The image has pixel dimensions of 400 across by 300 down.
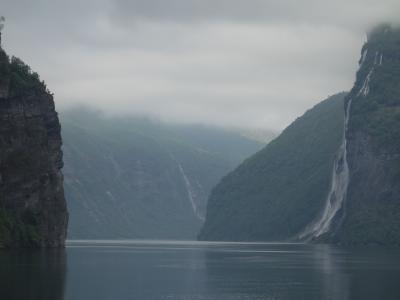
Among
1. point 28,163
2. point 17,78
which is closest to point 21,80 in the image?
point 17,78

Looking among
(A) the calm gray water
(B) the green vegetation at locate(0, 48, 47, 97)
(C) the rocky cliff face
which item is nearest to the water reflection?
(A) the calm gray water

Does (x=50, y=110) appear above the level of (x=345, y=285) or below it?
above

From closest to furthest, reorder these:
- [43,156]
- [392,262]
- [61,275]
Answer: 1. [61,275]
2. [392,262]
3. [43,156]

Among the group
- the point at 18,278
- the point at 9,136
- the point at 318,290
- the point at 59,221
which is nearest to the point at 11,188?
the point at 9,136

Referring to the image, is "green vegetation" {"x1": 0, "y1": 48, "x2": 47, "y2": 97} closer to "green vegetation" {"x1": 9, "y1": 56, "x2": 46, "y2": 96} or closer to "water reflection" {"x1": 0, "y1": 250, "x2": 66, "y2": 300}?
"green vegetation" {"x1": 9, "y1": 56, "x2": 46, "y2": 96}

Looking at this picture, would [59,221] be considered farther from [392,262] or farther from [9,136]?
[392,262]

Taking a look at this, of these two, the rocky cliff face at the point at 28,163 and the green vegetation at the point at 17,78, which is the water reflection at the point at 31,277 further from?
the green vegetation at the point at 17,78
